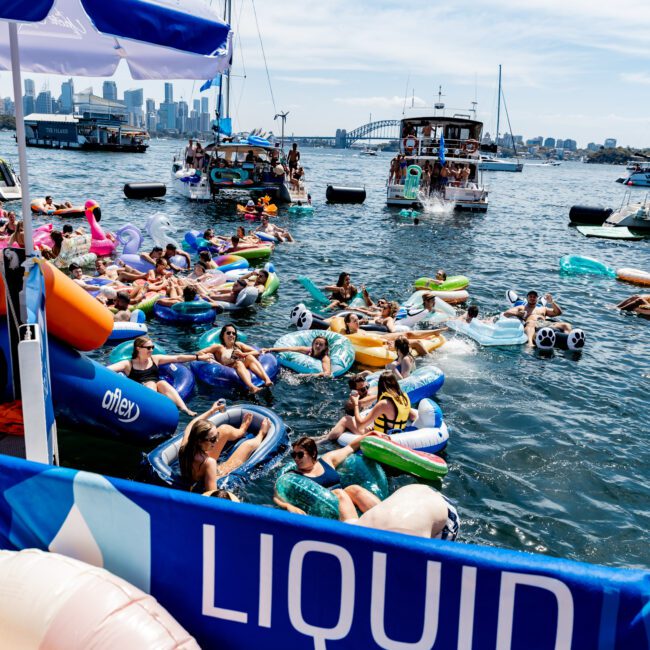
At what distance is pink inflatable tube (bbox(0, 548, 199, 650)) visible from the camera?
290 cm

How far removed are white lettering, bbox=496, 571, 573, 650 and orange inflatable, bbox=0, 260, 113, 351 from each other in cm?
372

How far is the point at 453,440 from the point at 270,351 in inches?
141

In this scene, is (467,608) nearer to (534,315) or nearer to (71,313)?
(71,313)

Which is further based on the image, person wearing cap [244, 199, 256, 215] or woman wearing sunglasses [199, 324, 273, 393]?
person wearing cap [244, 199, 256, 215]

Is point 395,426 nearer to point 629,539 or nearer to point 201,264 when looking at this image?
point 629,539

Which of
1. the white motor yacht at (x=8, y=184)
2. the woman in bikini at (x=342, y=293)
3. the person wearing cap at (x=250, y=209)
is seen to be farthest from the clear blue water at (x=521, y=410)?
the white motor yacht at (x=8, y=184)

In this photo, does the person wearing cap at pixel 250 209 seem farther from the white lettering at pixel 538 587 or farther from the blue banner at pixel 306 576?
the white lettering at pixel 538 587

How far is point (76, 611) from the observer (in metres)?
2.96

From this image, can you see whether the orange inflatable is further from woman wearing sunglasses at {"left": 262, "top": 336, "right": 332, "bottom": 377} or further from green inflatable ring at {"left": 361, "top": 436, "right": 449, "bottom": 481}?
→ woman wearing sunglasses at {"left": 262, "top": 336, "right": 332, "bottom": 377}

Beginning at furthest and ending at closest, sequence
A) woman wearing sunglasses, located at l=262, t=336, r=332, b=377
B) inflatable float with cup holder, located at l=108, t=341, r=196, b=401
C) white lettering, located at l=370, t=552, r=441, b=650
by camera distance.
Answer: woman wearing sunglasses, located at l=262, t=336, r=332, b=377, inflatable float with cup holder, located at l=108, t=341, r=196, b=401, white lettering, located at l=370, t=552, r=441, b=650

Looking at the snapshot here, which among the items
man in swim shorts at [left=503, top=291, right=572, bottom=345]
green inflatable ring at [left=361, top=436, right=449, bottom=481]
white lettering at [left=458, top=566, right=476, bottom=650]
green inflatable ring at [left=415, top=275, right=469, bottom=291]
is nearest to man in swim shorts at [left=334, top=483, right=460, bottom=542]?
white lettering at [left=458, top=566, right=476, bottom=650]

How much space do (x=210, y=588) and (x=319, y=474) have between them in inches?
150

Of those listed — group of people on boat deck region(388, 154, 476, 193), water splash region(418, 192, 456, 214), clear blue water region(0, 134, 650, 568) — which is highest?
group of people on boat deck region(388, 154, 476, 193)

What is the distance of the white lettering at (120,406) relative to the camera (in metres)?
6.24
